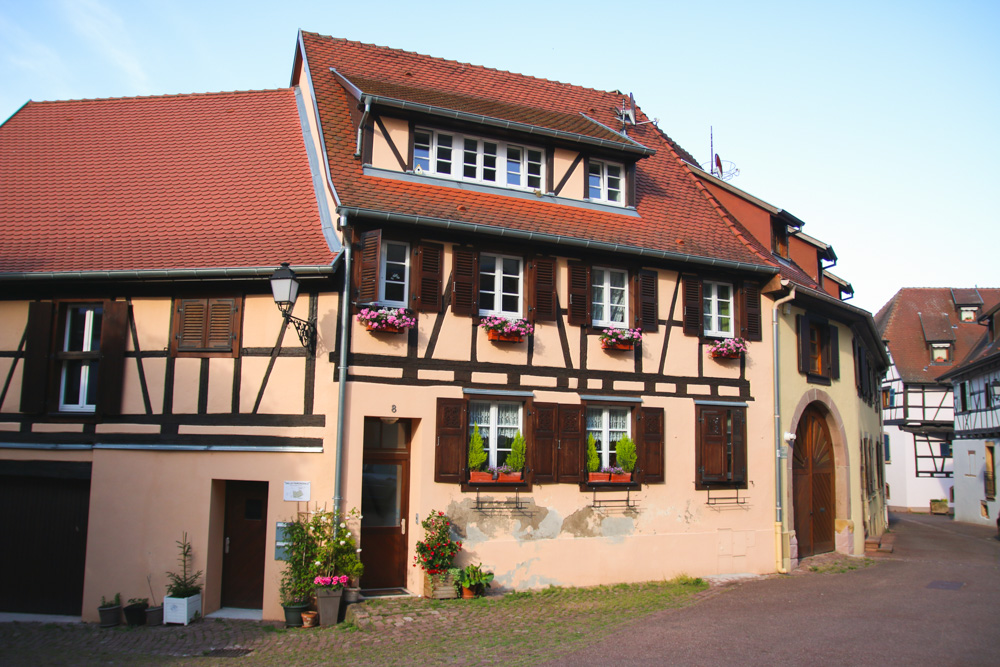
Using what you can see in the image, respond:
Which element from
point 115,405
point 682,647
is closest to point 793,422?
point 682,647

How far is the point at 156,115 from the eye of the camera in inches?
641

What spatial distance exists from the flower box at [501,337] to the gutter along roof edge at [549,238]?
1514 mm

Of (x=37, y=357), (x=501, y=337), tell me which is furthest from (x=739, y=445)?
(x=37, y=357)

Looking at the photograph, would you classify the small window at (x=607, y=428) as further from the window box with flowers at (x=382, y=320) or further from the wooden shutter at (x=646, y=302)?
the window box with flowers at (x=382, y=320)

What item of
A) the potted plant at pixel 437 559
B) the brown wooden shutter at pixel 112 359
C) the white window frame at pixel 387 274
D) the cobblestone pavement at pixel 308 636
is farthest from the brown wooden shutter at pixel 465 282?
the brown wooden shutter at pixel 112 359

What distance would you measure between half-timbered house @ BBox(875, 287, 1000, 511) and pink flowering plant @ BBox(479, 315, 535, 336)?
29.5 m

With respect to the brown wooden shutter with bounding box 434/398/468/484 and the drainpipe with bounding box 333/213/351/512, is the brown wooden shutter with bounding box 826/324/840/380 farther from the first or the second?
the drainpipe with bounding box 333/213/351/512

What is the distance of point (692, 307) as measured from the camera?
14.3 m

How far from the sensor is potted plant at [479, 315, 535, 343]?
1238 cm

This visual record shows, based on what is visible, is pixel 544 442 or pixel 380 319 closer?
pixel 380 319

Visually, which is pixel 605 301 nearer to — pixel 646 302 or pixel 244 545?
pixel 646 302

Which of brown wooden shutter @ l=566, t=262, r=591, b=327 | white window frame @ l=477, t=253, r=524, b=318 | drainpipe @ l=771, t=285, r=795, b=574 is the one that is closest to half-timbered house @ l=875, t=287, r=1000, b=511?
drainpipe @ l=771, t=285, r=795, b=574

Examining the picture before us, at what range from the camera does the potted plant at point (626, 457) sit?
43.3 feet

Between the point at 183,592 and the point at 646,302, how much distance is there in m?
8.30
